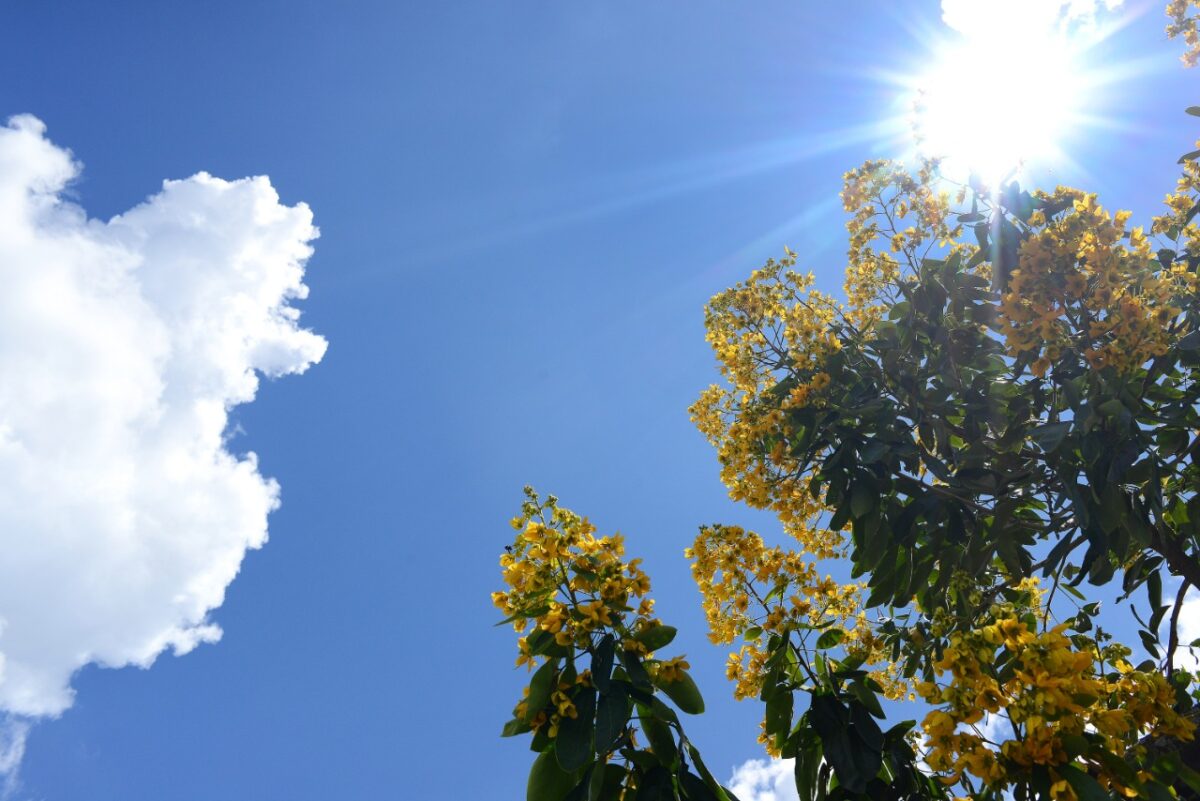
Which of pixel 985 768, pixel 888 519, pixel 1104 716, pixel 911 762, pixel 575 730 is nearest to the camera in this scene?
pixel 985 768

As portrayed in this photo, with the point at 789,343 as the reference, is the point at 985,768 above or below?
below

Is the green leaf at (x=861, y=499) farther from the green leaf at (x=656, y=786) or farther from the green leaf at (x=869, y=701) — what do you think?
the green leaf at (x=656, y=786)

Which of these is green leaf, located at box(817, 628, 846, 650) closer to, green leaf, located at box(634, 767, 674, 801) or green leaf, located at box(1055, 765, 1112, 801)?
green leaf, located at box(634, 767, 674, 801)

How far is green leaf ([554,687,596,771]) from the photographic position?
2.82m

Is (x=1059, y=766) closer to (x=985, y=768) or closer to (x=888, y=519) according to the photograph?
(x=985, y=768)

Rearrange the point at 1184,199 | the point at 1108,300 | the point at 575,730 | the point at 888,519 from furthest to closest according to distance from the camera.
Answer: the point at 1184,199, the point at 888,519, the point at 1108,300, the point at 575,730

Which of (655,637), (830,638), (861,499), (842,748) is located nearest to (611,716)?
(655,637)

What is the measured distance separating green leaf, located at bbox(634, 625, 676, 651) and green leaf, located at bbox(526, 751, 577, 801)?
0.55 m

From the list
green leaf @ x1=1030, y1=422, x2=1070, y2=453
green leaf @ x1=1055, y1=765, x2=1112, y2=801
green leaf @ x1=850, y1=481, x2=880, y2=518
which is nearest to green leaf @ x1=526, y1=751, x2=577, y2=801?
green leaf @ x1=1055, y1=765, x2=1112, y2=801

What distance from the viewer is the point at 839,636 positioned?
12.4ft

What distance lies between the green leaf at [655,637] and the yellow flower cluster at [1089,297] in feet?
8.45

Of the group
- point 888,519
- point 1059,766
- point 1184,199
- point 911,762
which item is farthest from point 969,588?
point 1184,199

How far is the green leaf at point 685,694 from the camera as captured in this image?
3105 mm

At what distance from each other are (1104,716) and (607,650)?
1653 mm
